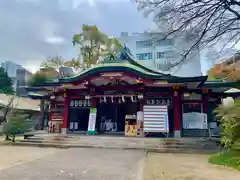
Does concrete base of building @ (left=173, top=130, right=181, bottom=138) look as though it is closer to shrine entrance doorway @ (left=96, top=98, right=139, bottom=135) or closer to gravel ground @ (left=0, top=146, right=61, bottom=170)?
shrine entrance doorway @ (left=96, top=98, right=139, bottom=135)

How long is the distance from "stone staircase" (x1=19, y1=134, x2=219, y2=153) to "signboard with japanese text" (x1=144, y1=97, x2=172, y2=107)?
216cm

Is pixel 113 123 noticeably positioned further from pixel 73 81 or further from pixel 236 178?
pixel 236 178

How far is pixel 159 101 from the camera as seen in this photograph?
12.5m

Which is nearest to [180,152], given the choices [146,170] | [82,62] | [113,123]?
[146,170]

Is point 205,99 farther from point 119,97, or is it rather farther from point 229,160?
point 229,160

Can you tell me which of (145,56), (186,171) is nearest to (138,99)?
(186,171)

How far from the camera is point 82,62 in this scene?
83.0ft

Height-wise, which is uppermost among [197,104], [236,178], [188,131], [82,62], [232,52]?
[82,62]

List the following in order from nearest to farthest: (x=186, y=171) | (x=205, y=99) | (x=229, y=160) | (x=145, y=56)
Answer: (x=186, y=171)
(x=229, y=160)
(x=205, y=99)
(x=145, y=56)

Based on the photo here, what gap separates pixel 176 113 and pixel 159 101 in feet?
3.79

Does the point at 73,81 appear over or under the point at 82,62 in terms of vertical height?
under

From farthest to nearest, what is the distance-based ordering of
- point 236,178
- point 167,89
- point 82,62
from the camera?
point 82,62 < point 167,89 < point 236,178

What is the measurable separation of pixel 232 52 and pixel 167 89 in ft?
19.4

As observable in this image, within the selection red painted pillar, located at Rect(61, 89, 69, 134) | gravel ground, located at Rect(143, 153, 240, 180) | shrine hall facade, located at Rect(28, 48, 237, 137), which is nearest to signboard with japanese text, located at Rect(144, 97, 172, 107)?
shrine hall facade, located at Rect(28, 48, 237, 137)
